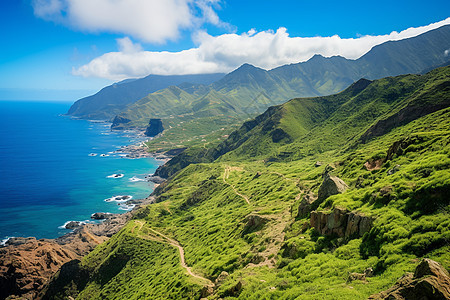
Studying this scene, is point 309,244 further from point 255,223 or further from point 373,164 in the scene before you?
point 373,164

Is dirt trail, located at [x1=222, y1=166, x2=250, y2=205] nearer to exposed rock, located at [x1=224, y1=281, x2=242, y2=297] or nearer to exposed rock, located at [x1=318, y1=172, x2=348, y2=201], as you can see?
exposed rock, located at [x1=318, y1=172, x2=348, y2=201]

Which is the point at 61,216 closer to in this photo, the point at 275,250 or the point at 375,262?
the point at 275,250

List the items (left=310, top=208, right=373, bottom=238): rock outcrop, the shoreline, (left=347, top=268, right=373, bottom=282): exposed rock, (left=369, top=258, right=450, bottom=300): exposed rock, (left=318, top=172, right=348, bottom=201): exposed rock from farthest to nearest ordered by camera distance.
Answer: the shoreline → (left=318, top=172, right=348, bottom=201): exposed rock → (left=310, top=208, right=373, bottom=238): rock outcrop → (left=347, top=268, right=373, bottom=282): exposed rock → (left=369, top=258, right=450, bottom=300): exposed rock

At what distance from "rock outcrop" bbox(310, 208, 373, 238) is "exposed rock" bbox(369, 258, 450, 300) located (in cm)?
1247

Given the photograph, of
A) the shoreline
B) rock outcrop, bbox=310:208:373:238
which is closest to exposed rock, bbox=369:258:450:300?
rock outcrop, bbox=310:208:373:238

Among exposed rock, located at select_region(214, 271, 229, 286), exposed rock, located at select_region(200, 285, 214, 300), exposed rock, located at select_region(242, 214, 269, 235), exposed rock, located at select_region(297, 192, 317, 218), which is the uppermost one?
exposed rock, located at select_region(297, 192, 317, 218)

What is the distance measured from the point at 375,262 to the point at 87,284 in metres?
98.1

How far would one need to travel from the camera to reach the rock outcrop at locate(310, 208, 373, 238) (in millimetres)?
32375

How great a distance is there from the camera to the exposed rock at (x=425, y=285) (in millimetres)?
17297

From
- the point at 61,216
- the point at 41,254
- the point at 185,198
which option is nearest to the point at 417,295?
the point at 41,254

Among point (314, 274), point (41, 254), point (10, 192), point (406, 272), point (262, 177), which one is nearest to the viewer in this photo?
point (406, 272)

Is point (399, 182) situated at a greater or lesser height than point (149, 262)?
greater

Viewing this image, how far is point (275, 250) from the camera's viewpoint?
43156 mm

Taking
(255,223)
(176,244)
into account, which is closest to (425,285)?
(255,223)
